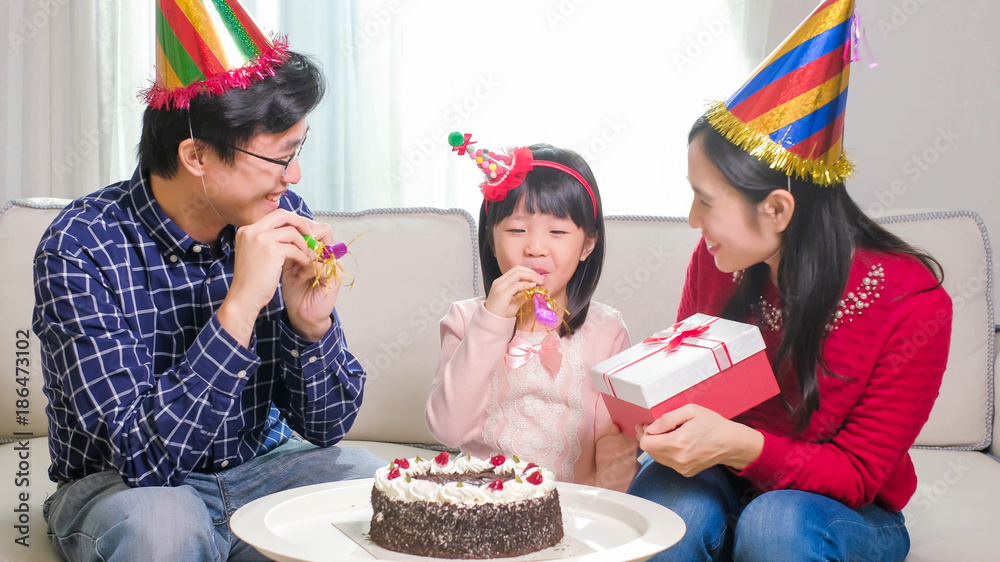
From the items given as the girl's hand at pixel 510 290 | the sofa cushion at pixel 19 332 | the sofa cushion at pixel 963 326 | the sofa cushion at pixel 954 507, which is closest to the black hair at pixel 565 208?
the girl's hand at pixel 510 290

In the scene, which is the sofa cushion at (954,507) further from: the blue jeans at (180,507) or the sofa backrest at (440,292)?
the blue jeans at (180,507)

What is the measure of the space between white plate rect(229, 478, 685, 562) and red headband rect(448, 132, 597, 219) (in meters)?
0.61

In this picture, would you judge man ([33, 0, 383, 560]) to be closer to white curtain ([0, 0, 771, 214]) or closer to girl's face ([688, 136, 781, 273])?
girl's face ([688, 136, 781, 273])

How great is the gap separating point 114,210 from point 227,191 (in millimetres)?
218

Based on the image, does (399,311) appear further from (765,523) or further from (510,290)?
(765,523)

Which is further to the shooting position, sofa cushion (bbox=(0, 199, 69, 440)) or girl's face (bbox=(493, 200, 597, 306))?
sofa cushion (bbox=(0, 199, 69, 440))

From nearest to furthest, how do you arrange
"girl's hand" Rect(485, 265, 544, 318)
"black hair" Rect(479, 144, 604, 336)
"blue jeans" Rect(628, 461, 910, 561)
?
"blue jeans" Rect(628, 461, 910, 561), "girl's hand" Rect(485, 265, 544, 318), "black hair" Rect(479, 144, 604, 336)

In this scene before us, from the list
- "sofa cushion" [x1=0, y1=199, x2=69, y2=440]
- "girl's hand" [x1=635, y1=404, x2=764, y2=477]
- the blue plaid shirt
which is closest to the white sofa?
"sofa cushion" [x1=0, y1=199, x2=69, y2=440]

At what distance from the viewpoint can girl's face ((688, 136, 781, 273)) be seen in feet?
4.85

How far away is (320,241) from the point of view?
1509 millimetres

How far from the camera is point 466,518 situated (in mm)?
1120

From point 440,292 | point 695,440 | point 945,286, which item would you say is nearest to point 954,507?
point 945,286

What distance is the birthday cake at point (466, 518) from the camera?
1.12 metres

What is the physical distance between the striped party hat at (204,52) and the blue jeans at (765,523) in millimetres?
1055
